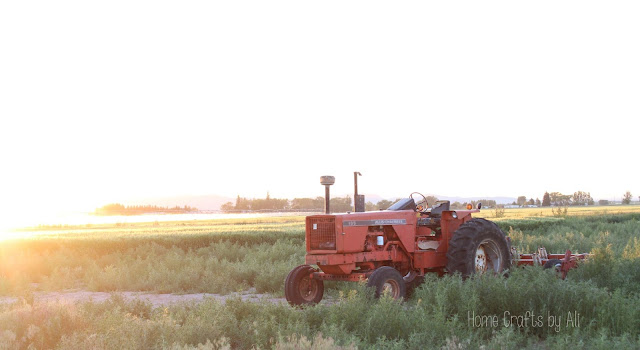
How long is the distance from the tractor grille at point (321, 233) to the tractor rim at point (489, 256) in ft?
10.3

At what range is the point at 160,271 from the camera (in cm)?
1534

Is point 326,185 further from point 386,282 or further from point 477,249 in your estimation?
point 477,249

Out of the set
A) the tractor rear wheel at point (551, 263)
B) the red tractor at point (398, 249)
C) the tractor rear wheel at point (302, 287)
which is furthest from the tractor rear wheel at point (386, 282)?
the tractor rear wheel at point (551, 263)

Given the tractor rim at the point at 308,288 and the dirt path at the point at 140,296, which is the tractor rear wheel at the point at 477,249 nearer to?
the tractor rim at the point at 308,288

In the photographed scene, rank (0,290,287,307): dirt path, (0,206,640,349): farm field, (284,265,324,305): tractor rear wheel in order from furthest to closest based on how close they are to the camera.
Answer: (0,290,287,307): dirt path < (284,265,324,305): tractor rear wheel < (0,206,640,349): farm field

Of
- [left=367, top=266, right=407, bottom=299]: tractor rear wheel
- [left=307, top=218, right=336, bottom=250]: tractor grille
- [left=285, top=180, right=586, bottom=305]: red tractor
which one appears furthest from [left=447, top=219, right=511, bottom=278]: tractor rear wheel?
[left=307, top=218, right=336, bottom=250]: tractor grille

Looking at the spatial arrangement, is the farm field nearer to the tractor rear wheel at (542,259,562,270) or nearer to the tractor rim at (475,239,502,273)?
the tractor rear wheel at (542,259,562,270)

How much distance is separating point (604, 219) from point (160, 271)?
3018 centimetres

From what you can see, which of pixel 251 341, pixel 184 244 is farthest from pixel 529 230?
pixel 251 341

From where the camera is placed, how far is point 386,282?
9977 mm

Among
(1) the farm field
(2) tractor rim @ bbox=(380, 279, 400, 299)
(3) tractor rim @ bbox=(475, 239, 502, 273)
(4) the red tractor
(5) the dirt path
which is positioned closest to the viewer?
(1) the farm field

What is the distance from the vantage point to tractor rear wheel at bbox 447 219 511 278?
10828mm

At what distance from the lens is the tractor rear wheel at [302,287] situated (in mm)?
10523

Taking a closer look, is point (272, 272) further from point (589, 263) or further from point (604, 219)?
point (604, 219)
